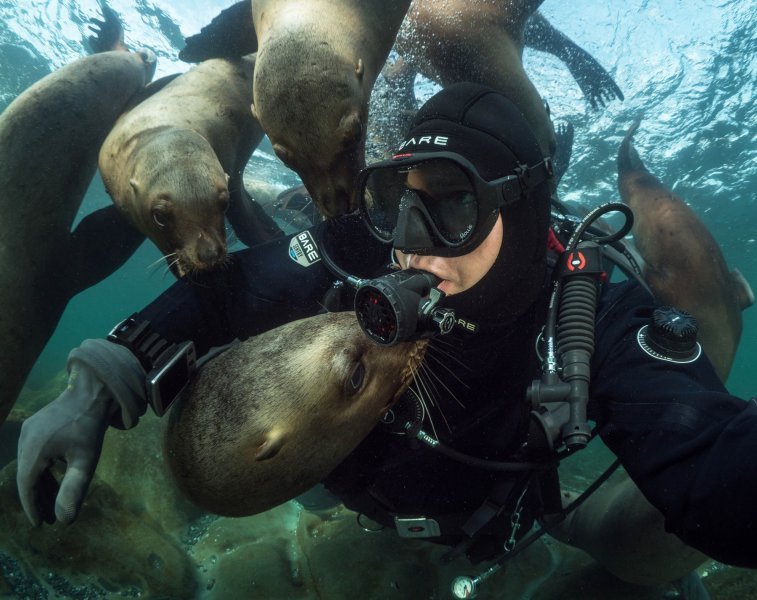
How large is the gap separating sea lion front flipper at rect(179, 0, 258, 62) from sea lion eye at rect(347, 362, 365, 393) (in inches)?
161

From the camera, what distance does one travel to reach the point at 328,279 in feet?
9.66

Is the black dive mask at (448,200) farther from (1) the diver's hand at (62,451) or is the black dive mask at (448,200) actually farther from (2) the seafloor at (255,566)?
(2) the seafloor at (255,566)

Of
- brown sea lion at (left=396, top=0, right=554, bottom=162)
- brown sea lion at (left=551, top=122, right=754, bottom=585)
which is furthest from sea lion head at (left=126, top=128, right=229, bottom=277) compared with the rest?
brown sea lion at (left=551, top=122, right=754, bottom=585)

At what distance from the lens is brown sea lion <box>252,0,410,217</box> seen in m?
Result: 2.72

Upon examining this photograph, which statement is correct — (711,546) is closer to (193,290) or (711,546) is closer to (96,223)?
(193,290)

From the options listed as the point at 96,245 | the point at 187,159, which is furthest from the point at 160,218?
the point at 96,245

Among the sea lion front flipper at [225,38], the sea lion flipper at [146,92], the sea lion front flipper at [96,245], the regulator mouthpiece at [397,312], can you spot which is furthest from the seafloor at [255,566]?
the sea lion front flipper at [225,38]

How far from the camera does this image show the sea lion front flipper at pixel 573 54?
22.5 feet

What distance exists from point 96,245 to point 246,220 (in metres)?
1.58

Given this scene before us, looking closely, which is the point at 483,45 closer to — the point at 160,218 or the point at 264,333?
the point at 160,218

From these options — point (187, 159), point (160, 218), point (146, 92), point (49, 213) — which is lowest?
point (49, 213)

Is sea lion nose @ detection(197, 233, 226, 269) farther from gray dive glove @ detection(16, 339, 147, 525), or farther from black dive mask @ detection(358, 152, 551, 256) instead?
black dive mask @ detection(358, 152, 551, 256)

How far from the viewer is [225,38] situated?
459 centimetres

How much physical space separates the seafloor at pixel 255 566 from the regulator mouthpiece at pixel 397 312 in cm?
239
